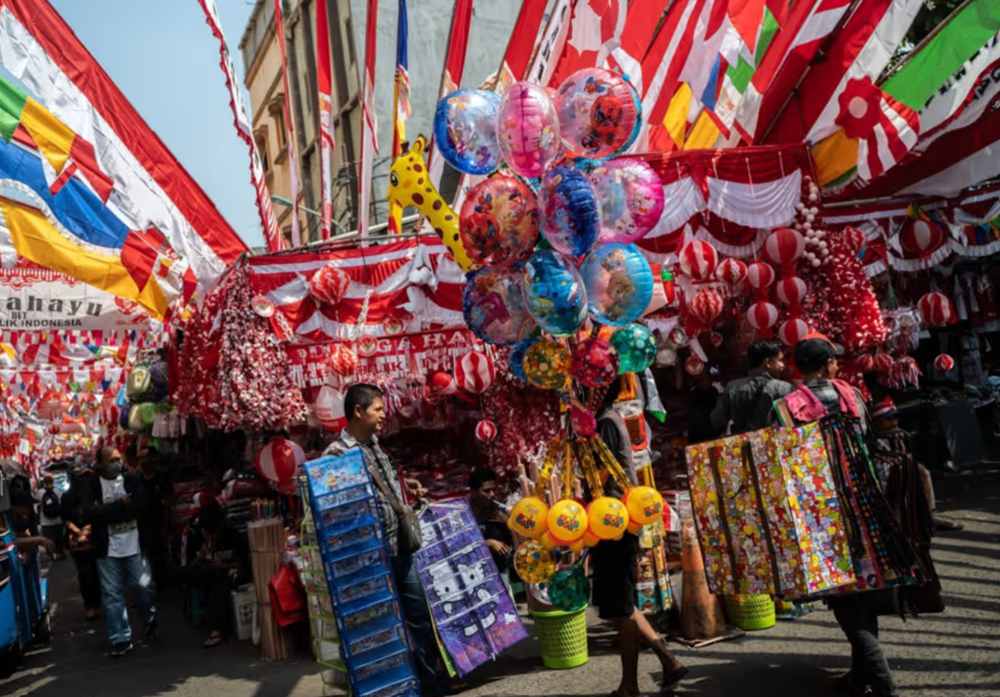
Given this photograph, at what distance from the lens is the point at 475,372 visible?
816 centimetres

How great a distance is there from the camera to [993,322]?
12.1 m

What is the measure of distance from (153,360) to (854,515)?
29.7ft

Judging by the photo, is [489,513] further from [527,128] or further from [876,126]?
[876,126]

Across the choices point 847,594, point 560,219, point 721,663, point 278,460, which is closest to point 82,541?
point 278,460

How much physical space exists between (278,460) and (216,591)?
1425 mm

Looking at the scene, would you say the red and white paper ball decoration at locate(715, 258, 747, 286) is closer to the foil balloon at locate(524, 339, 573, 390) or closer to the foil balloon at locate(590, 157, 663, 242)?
the foil balloon at locate(590, 157, 663, 242)

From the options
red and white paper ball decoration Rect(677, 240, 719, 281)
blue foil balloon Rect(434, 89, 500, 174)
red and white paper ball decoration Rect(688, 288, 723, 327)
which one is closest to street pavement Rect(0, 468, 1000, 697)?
red and white paper ball decoration Rect(688, 288, 723, 327)

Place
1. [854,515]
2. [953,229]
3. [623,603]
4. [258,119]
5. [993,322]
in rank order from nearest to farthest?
[854,515] → [623,603] → [953,229] → [993,322] → [258,119]

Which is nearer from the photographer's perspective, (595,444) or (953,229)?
(595,444)

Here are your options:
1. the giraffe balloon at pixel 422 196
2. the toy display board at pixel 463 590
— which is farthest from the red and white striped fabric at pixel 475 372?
the toy display board at pixel 463 590

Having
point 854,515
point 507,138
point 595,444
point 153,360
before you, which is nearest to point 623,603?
point 595,444

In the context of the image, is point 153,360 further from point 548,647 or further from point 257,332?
point 548,647

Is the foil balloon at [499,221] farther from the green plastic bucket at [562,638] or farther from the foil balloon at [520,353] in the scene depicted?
the green plastic bucket at [562,638]

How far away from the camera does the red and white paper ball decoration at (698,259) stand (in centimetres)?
832
